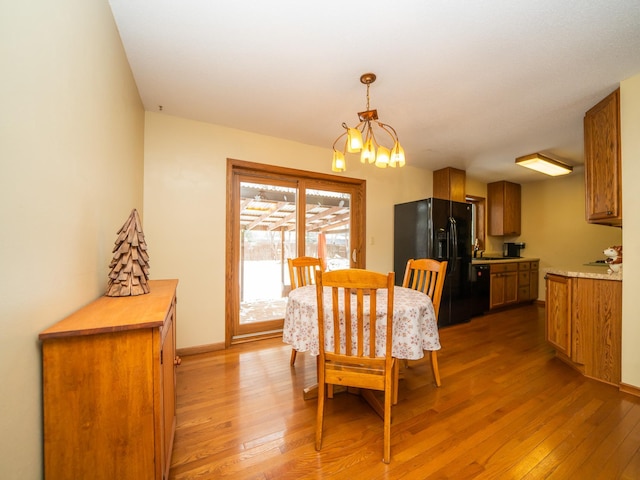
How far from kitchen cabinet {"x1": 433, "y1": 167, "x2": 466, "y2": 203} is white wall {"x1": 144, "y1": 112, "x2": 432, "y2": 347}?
2955mm

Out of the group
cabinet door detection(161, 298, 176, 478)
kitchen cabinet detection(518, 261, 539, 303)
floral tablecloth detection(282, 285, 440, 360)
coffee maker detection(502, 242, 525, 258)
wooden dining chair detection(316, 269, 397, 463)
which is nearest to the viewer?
cabinet door detection(161, 298, 176, 478)

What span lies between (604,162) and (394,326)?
98.0 inches

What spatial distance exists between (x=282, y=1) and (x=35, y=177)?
1.46m

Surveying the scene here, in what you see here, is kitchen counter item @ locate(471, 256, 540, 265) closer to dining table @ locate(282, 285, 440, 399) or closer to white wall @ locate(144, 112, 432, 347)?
dining table @ locate(282, 285, 440, 399)

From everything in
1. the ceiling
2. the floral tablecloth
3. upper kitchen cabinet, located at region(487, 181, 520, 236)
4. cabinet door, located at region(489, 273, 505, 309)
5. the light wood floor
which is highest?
the ceiling

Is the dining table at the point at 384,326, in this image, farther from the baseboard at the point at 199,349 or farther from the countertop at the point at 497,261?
the countertop at the point at 497,261

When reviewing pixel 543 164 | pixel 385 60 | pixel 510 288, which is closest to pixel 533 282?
pixel 510 288

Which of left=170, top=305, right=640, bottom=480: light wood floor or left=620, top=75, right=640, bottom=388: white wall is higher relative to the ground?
left=620, top=75, right=640, bottom=388: white wall

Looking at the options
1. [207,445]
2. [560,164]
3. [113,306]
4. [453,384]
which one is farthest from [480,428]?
[560,164]

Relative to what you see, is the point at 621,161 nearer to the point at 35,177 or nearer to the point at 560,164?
the point at 560,164

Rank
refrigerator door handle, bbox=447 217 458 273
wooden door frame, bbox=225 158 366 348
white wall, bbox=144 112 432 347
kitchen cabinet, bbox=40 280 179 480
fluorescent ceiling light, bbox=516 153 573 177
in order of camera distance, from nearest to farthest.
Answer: kitchen cabinet, bbox=40 280 179 480 → white wall, bbox=144 112 432 347 → wooden door frame, bbox=225 158 366 348 → fluorescent ceiling light, bbox=516 153 573 177 → refrigerator door handle, bbox=447 217 458 273

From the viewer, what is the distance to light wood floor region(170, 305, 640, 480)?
1319 mm

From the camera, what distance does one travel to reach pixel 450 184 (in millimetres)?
4270

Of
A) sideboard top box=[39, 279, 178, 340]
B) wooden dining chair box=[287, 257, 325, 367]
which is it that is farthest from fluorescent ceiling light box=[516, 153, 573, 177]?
sideboard top box=[39, 279, 178, 340]
